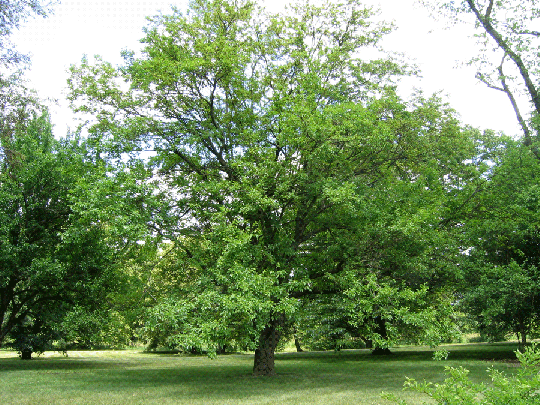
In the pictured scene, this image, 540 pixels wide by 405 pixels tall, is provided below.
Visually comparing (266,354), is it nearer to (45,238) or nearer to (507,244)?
(45,238)

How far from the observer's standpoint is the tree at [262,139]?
14430 millimetres

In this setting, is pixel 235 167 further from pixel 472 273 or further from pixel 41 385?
pixel 472 273

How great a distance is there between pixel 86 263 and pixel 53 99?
25.7ft

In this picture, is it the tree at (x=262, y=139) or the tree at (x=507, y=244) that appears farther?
the tree at (x=507, y=244)

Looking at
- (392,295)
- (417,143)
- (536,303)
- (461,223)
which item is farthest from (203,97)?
(536,303)

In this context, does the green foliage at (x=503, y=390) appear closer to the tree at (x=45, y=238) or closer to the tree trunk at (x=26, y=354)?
the tree at (x=45, y=238)

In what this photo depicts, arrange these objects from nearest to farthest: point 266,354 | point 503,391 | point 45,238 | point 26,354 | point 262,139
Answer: point 503,391 < point 262,139 < point 266,354 < point 45,238 < point 26,354

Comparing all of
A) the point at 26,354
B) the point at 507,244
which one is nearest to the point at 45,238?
the point at 26,354

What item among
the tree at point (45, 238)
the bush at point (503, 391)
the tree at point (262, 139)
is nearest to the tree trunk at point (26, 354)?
the tree at point (45, 238)

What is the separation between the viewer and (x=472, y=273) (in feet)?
65.5

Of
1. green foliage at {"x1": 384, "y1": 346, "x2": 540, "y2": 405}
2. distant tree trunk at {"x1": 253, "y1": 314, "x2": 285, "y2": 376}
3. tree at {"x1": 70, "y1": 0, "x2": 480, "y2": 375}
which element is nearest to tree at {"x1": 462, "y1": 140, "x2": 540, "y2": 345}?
tree at {"x1": 70, "y1": 0, "x2": 480, "y2": 375}

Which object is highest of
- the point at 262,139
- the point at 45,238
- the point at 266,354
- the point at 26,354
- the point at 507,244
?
the point at 262,139

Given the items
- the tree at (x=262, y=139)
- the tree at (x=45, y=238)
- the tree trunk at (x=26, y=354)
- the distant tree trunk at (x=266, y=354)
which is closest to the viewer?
the tree at (x=262, y=139)

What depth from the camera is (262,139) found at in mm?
16516
